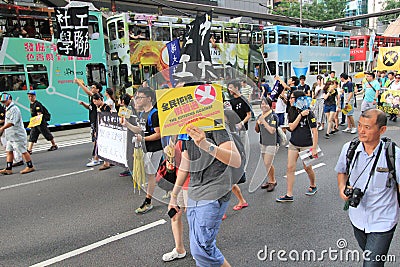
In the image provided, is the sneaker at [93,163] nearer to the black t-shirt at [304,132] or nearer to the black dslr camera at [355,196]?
the black t-shirt at [304,132]

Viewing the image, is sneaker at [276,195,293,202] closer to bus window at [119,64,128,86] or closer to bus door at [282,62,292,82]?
bus window at [119,64,128,86]

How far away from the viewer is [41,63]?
10.3 metres

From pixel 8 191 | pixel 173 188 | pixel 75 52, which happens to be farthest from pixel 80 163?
pixel 173 188

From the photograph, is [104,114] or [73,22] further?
[73,22]

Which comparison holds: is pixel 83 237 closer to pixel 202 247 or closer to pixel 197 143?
pixel 202 247

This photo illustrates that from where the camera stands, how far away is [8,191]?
5344 mm

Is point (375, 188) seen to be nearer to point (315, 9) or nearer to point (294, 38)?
point (294, 38)

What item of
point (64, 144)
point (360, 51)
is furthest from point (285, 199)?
point (360, 51)

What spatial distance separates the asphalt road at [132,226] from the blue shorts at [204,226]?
0.58m

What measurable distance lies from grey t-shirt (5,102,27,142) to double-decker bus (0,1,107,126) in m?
4.16

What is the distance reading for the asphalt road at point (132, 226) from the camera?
10.4ft

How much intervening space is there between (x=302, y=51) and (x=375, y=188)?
16.8 metres

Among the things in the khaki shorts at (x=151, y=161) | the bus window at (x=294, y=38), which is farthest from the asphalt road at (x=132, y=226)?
the bus window at (x=294, y=38)

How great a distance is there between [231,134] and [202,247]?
0.82 m
